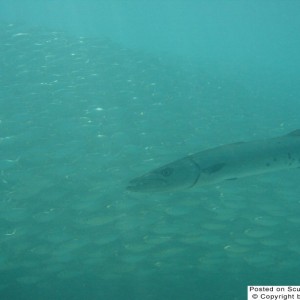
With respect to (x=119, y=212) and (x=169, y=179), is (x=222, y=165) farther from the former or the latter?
(x=119, y=212)

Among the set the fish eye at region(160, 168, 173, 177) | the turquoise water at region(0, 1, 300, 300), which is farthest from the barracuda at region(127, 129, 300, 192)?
the turquoise water at region(0, 1, 300, 300)

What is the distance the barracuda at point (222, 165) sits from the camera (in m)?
5.28

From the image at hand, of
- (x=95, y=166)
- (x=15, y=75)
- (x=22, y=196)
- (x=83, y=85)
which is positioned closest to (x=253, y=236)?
(x=95, y=166)

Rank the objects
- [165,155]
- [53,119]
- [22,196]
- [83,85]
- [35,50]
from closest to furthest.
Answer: [22,196]
[165,155]
[53,119]
[83,85]
[35,50]

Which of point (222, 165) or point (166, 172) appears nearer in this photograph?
point (166, 172)

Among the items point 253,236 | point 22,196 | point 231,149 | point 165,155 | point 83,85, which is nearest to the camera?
point 231,149

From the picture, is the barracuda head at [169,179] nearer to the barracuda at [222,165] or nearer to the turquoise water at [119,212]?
the barracuda at [222,165]

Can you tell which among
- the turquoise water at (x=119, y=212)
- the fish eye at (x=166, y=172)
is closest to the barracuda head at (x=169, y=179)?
the fish eye at (x=166, y=172)

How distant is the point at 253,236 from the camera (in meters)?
11.7

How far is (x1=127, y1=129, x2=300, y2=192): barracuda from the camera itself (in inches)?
208

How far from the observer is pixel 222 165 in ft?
17.9

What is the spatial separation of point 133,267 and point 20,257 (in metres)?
3.36

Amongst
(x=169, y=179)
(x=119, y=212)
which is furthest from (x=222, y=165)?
(x=119, y=212)

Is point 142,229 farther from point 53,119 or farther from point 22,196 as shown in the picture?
point 53,119
